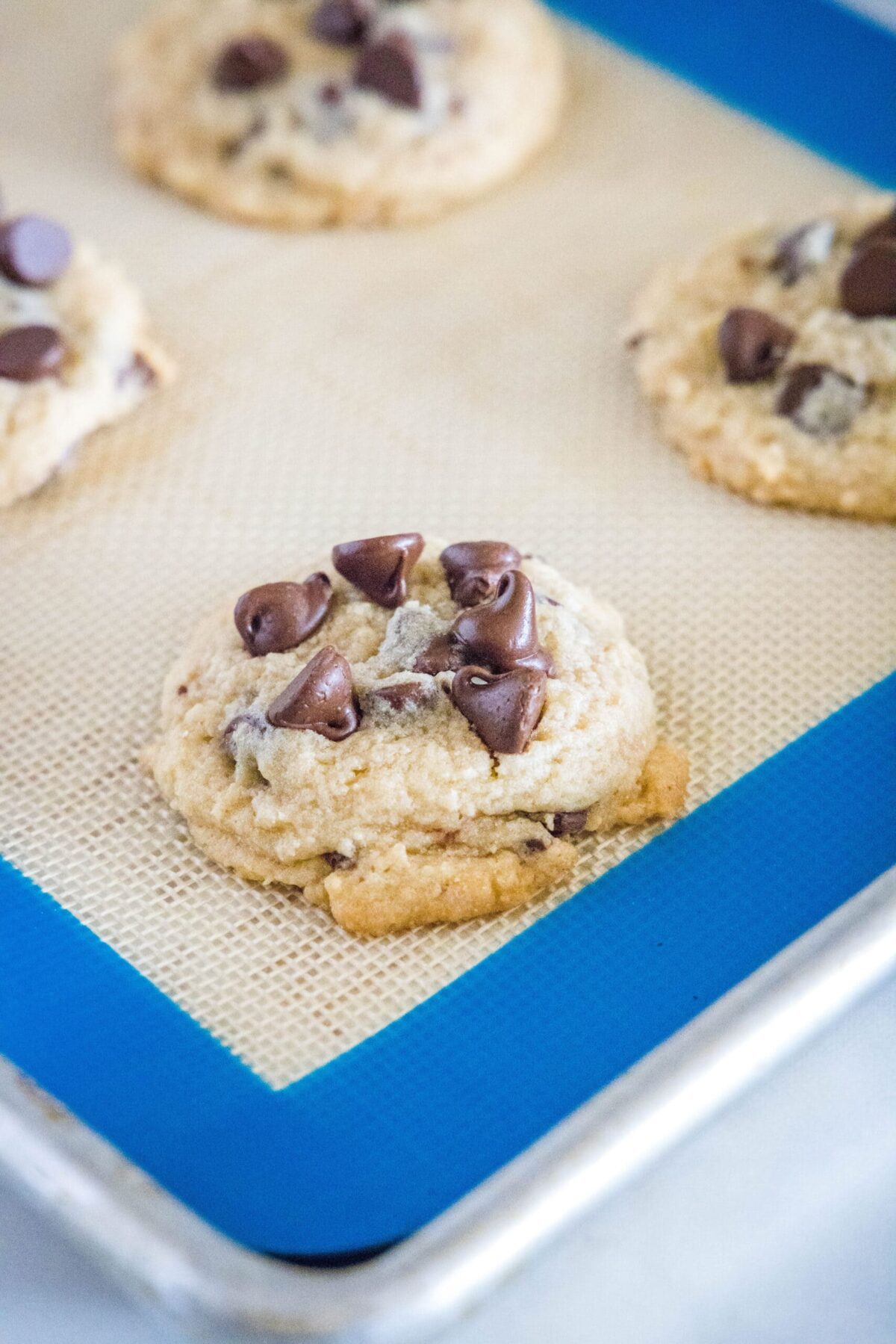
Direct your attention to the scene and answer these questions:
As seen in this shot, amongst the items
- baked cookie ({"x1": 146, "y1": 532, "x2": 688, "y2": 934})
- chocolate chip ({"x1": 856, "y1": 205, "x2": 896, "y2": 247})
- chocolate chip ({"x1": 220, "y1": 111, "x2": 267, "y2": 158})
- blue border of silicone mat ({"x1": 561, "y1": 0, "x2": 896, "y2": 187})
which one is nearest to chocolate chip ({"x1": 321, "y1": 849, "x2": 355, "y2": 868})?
baked cookie ({"x1": 146, "y1": 532, "x2": 688, "y2": 934})

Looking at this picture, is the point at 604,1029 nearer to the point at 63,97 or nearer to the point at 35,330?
the point at 35,330

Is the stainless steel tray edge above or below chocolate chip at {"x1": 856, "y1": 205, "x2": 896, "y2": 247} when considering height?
below

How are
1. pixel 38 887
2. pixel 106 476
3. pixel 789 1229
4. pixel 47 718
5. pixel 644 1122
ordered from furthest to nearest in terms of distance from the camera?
1. pixel 106 476
2. pixel 47 718
3. pixel 38 887
4. pixel 789 1229
5. pixel 644 1122

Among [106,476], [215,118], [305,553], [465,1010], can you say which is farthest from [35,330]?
[465,1010]

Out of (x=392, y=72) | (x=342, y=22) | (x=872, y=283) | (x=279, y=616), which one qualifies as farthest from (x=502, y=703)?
(x=342, y=22)

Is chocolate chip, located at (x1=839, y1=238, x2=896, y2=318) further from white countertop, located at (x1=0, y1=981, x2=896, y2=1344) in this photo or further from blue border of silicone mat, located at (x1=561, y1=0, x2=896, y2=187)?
white countertop, located at (x1=0, y1=981, x2=896, y2=1344)

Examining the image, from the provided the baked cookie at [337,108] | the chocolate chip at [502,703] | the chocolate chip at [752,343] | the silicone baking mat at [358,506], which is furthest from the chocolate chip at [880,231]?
the chocolate chip at [502,703]
